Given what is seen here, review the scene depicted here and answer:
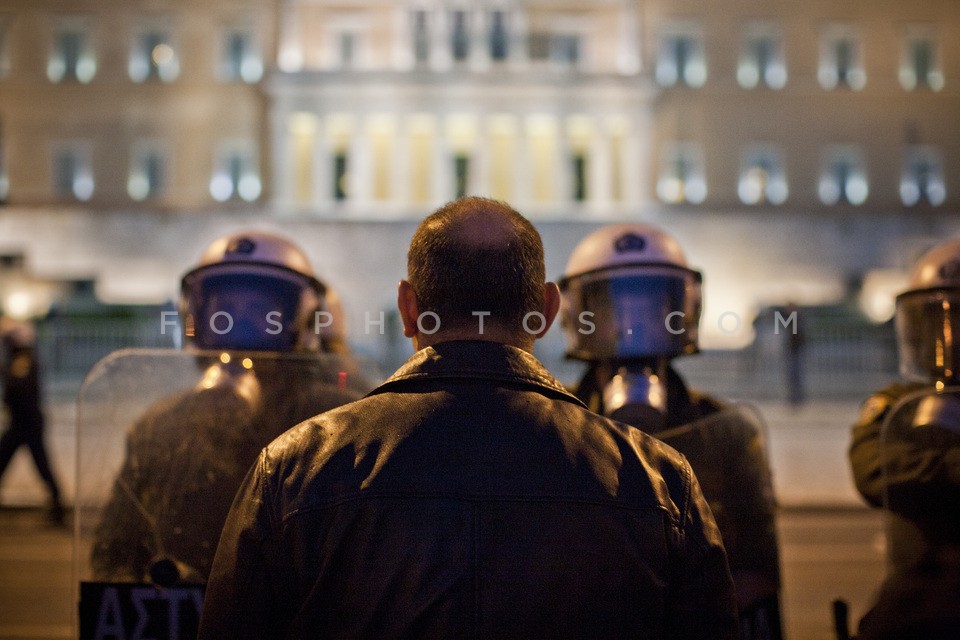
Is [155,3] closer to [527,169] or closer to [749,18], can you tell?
[527,169]

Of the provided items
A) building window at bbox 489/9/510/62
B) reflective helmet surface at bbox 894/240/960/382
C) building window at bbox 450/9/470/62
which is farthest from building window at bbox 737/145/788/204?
reflective helmet surface at bbox 894/240/960/382

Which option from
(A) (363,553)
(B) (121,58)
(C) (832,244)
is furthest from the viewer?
(B) (121,58)

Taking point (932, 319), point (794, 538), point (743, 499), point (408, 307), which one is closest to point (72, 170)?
point (794, 538)

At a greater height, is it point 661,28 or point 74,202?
point 661,28

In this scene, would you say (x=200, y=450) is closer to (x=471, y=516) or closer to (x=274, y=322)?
(x=274, y=322)

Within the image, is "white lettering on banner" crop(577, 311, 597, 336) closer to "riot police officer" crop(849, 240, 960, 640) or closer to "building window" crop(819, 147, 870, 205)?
"riot police officer" crop(849, 240, 960, 640)

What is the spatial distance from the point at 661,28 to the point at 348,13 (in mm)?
10523

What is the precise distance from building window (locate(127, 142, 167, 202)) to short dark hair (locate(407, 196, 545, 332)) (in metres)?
30.5

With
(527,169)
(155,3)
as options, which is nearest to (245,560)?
(527,169)

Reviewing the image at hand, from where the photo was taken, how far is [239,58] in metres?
30.3

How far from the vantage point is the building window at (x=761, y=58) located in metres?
30.8

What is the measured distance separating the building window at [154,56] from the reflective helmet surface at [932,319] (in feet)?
101

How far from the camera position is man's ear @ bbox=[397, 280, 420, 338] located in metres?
1.49

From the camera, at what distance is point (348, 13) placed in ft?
98.9
